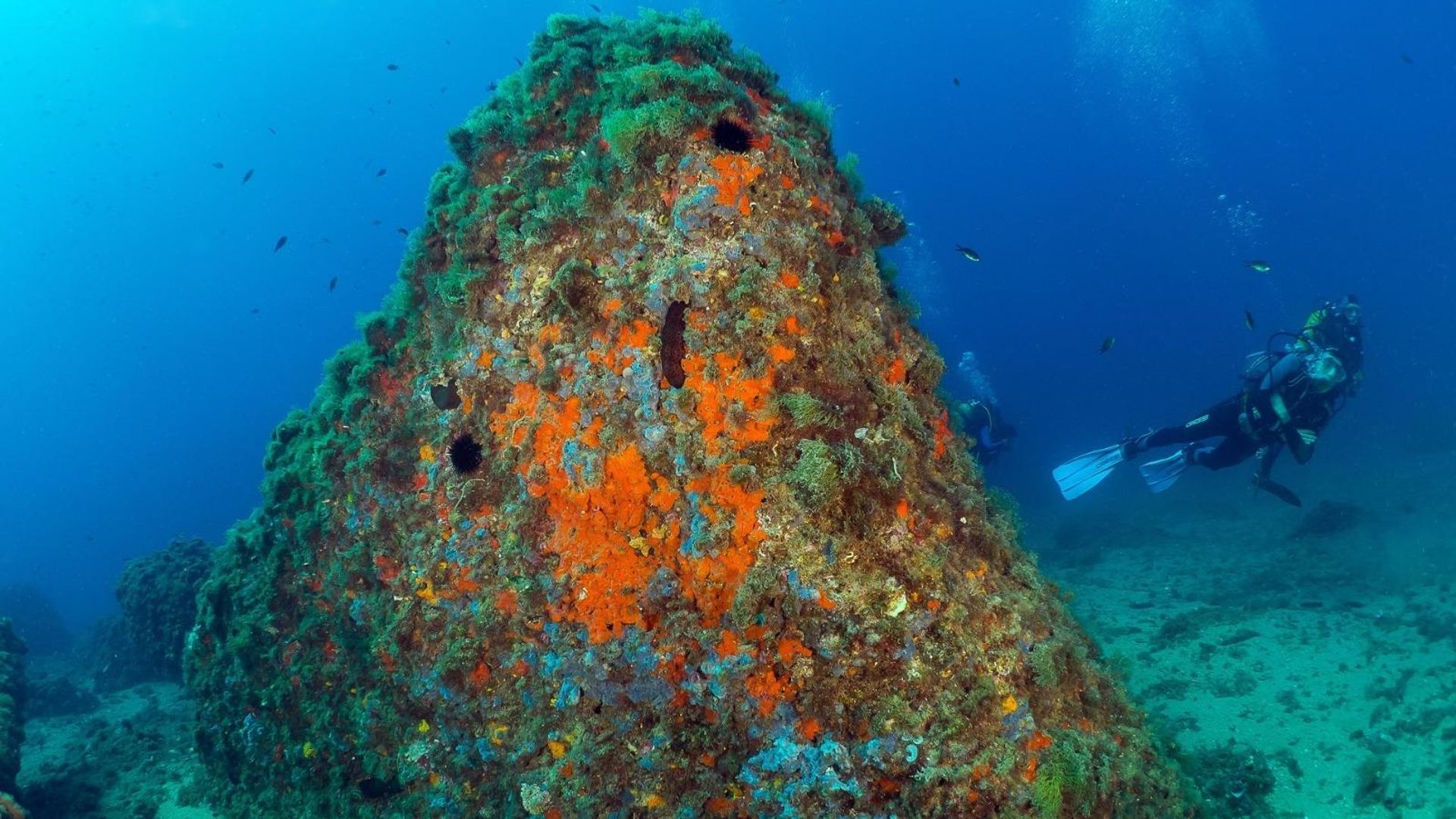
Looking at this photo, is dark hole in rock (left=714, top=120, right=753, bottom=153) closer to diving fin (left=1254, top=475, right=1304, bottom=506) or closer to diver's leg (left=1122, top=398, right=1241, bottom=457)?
diving fin (left=1254, top=475, right=1304, bottom=506)

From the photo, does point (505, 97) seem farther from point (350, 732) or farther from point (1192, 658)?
point (1192, 658)

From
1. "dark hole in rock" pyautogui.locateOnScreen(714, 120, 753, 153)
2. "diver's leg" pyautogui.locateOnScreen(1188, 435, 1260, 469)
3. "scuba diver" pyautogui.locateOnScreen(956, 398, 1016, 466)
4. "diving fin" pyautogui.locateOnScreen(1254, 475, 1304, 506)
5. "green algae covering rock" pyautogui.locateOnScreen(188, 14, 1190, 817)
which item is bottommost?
"green algae covering rock" pyautogui.locateOnScreen(188, 14, 1190, 817)

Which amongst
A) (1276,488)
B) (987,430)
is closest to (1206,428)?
(1276,488)

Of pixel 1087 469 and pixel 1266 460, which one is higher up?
pixel 1087 469

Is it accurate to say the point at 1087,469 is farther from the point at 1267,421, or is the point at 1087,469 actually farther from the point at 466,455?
the point at 466,455

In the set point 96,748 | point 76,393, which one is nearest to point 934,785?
point 96,748

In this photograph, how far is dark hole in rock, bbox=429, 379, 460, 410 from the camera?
12.6 ft

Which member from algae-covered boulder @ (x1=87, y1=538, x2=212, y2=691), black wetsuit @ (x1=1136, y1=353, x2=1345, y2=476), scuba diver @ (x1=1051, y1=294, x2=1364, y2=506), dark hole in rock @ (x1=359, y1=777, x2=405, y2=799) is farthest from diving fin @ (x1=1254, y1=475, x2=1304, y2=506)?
algae-covered boulder @ (x1=87, y1=538, x2=212, y2=691)

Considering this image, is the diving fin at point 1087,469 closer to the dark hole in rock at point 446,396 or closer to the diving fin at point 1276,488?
the diving fin at point 1276,488

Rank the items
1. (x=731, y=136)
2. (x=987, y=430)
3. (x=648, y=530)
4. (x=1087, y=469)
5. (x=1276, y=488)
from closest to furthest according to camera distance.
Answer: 1. (x=648, y=530)
2. (x=731, y=136)
3. (x=1276, y=488)
4. (x=1087, y=469)
5. (x=987, y=430)

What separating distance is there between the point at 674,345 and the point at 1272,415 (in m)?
12.3

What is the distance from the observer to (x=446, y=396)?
152 inches

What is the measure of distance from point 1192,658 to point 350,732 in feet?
29.7

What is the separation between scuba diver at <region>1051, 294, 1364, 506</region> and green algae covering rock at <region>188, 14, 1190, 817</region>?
33.7ft
